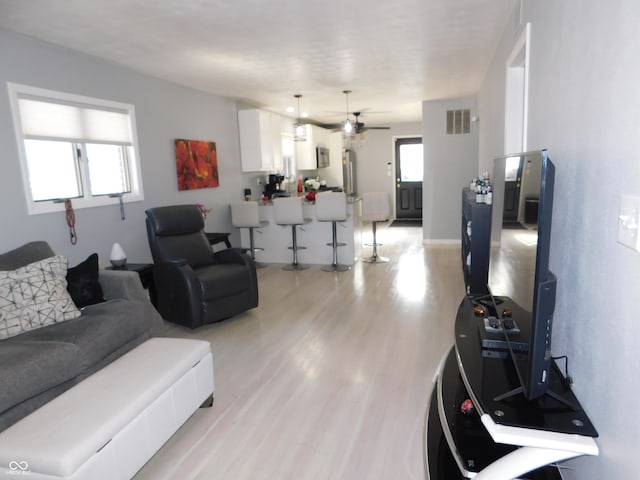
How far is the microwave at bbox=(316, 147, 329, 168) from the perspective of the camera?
9.18 m

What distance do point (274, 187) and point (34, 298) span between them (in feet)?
16.1

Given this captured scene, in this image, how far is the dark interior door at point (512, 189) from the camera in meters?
1.64

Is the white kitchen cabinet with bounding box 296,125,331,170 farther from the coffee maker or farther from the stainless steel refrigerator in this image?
the stainless steel refrigerator

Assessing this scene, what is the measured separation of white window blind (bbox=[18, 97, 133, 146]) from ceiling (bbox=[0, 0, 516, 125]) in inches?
20.1

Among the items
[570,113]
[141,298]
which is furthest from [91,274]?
[570,113]

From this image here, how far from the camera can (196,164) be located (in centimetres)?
557

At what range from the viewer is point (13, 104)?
10.9ft

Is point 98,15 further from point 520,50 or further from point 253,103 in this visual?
point 253,103

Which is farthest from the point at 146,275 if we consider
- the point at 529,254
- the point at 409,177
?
the point at 409,177

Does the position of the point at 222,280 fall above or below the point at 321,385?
above

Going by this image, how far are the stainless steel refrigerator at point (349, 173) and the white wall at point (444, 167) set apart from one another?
10.1ft

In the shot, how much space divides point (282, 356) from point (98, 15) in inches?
108

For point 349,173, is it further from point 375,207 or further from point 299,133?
point 375,207

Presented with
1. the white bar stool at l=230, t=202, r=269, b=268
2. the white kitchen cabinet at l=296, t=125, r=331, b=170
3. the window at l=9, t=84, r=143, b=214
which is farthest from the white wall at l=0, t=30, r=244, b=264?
the white kitchen cabinet at l=296, t=125, r=331, b=170
